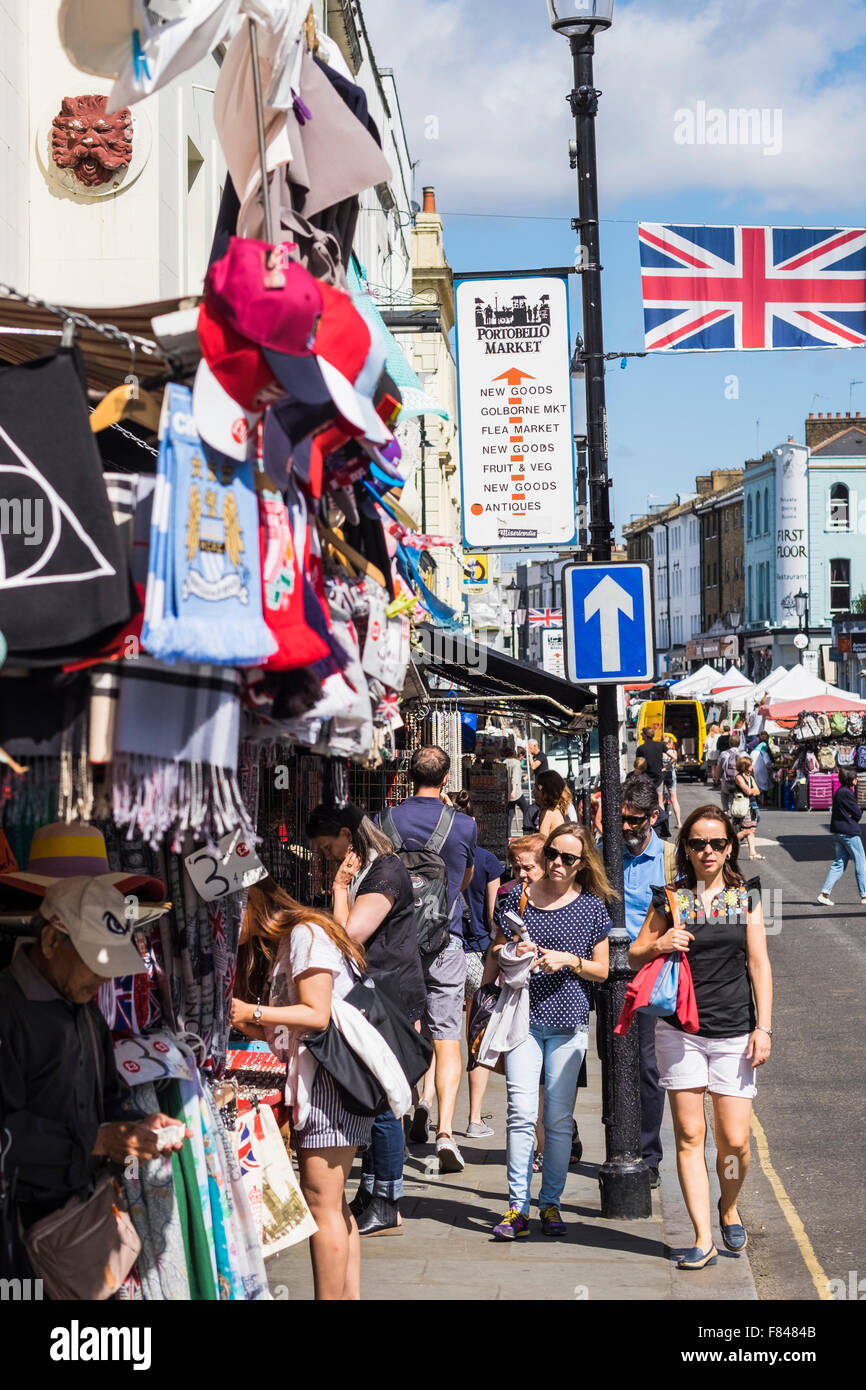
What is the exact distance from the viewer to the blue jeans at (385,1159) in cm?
706

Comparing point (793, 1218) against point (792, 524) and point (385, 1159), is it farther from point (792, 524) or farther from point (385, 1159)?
point (792, 524)

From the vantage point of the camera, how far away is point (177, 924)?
16.2ft

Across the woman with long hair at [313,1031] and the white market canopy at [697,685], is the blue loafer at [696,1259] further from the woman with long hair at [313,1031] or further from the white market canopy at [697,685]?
the white market canopy at [697,685]

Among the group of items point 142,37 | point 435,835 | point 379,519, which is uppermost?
point 142,37

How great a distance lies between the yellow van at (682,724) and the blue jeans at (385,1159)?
4241 centimetres

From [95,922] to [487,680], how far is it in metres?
9.06

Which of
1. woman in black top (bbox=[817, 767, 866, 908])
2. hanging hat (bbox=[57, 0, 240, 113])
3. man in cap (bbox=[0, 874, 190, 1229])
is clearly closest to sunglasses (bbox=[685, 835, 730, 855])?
man in cap (bbox=[0, 874, 190, 1229])

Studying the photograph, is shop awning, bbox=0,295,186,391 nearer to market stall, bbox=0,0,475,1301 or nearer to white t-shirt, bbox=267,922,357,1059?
market stall, bbox=0,0,475,1301

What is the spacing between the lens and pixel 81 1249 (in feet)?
13.5

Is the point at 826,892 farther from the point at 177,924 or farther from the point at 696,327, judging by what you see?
the point at 177,924

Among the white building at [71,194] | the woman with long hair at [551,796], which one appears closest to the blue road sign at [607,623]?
the woman with long hair at [551,796]

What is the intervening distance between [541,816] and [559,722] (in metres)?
6.98
